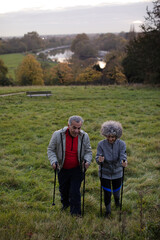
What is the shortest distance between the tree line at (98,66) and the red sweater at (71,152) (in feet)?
67.6

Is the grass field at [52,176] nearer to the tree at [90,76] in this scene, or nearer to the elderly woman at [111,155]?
the elderly woman at [111,155]

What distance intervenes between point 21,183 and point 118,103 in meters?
10.2

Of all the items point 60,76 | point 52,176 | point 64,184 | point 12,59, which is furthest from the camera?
point 12,59

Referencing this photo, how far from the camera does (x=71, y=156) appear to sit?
12.4ft

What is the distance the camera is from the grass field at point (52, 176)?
3.06 meters

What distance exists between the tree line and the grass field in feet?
36.4

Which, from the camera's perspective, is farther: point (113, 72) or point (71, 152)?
point (113, 72)

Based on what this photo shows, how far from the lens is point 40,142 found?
26.4ft

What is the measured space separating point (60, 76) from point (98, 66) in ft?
27.5

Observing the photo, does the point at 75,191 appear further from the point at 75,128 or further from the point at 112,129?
the point at 112,129

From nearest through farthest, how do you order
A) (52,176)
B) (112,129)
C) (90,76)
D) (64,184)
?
(112,129), (64,184), (52,176), (90,76)

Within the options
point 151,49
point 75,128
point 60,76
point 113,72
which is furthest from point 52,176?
point 60,76

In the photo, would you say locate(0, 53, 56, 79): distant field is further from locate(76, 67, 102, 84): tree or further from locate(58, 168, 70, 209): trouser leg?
locate(58, 168, 70, 209): trouser leg

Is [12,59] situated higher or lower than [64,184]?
higher
